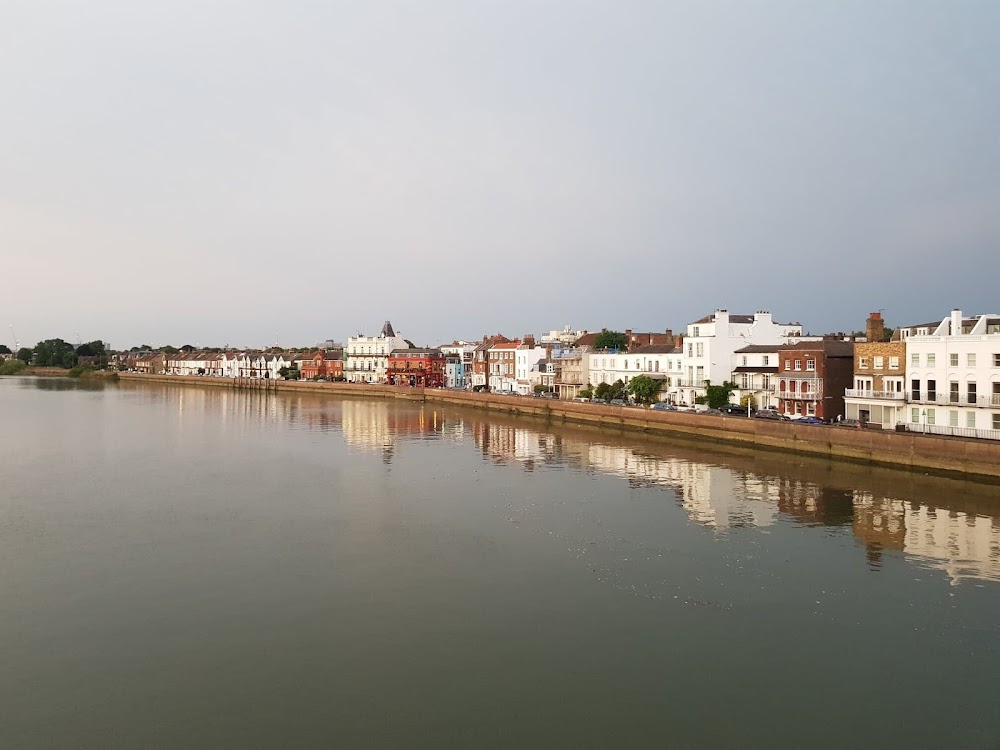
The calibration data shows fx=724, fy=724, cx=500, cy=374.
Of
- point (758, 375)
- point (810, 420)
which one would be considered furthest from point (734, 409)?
point (810, 420)

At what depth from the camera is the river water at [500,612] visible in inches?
537

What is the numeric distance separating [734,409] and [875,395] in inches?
531

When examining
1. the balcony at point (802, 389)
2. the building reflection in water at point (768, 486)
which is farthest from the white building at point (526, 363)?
the balcony at point (802, 389)

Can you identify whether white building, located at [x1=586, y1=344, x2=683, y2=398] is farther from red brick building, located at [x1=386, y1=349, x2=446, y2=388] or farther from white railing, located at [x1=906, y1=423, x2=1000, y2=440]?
red brick building, located at [x1=386, y1=349, x2=446, y2=388]

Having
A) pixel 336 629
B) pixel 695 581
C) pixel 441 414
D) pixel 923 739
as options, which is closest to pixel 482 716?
pixel 336 629

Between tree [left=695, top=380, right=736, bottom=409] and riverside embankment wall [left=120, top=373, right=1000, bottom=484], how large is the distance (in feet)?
12.4

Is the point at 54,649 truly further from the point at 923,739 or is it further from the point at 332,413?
the point at 332,413

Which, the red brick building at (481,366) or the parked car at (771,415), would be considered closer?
the parked car at (771,415)

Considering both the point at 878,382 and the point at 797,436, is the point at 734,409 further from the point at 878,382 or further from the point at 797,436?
the point at 878,382

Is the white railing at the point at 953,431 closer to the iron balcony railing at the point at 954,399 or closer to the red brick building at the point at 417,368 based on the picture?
the iron balcony railing at the point at 954,399

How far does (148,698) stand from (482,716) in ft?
21.9

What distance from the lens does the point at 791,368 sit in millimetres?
52969

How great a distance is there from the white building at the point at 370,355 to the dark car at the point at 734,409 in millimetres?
78758

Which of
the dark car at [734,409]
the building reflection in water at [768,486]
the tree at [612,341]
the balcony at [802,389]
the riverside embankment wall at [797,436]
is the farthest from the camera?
the tree at [612,341]
